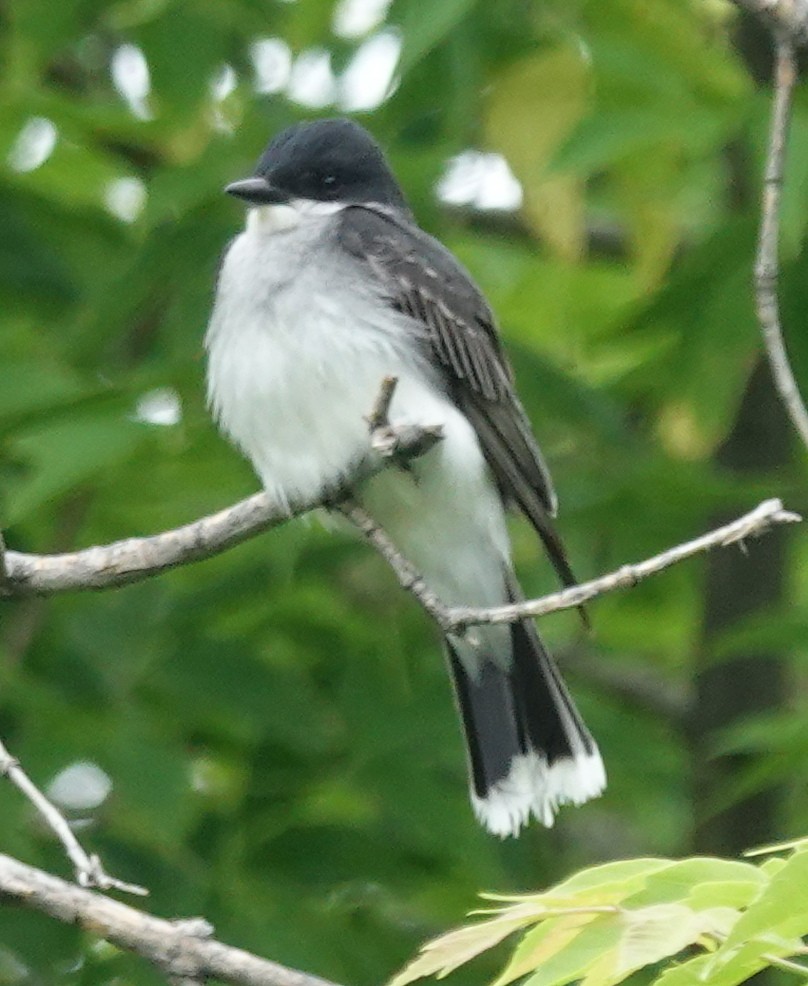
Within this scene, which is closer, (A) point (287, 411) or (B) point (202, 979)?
(B) point (202, 979)

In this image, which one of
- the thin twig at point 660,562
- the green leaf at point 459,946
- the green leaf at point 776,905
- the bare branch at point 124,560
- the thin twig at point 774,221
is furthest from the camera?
the bare branch at point 124,560

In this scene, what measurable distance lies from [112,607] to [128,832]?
56cm

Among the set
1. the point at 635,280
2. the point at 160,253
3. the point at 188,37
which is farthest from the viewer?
A: the point at 635,280

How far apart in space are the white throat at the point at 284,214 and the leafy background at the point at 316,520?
20 cm

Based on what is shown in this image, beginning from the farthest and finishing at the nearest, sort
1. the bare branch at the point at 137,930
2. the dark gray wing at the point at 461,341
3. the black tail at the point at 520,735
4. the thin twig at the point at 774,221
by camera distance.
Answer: the black tail at the point at 520,735 → the dark gray wing at the point at 461,341 → the thin twig at the point at 774,221 → the bare branch at the point at 137,930

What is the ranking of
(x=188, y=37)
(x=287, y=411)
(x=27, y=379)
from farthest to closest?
1. (x=188, y=37)
2. (x=27, y=379)
3. (x=287, y=411)

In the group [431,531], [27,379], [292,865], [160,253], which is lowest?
[292,865]

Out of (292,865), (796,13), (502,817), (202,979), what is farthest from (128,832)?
(796,13)

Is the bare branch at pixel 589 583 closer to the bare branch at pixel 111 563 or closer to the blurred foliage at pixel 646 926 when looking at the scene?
the bare branch at pixel 111 563

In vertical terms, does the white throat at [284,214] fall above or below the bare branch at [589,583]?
above

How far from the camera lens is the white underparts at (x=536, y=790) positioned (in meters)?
4.34

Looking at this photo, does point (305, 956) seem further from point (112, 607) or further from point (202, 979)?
point (202, 979)

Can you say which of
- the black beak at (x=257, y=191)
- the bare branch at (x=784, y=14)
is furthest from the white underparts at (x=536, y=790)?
the bare branch at (x=784, y=14)

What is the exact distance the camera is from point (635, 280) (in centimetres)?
538
